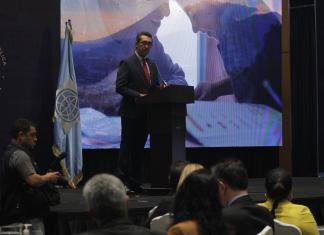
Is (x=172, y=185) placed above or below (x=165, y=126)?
below

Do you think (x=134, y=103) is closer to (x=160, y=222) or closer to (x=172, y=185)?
(x=172, y=185)

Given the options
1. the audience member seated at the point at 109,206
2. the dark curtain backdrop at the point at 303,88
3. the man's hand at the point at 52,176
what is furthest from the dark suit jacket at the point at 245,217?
the dark curtain backdrop at the point at 303,88

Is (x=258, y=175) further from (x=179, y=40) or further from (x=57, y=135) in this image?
(x=57, y=135)

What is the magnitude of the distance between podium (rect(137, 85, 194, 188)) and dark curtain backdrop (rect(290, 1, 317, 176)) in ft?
13.1

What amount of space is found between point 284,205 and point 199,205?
122 centimetres

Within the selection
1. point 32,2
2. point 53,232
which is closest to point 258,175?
point 32,2

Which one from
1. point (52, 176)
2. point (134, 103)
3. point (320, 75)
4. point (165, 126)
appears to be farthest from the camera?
point (320, 75)

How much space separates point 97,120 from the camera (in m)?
6.93

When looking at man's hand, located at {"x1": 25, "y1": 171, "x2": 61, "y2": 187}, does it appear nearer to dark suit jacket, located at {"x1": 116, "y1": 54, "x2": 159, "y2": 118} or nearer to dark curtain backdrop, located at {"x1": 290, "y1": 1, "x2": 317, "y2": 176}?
dark suit jacket, located at {"x1": 116, "y1": 54, "x2": 159, "y2": 118}

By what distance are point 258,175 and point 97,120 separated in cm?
245

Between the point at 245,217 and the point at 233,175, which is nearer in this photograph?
the point at 245,217

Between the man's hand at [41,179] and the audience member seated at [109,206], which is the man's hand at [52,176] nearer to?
the man's hand at [41,179]

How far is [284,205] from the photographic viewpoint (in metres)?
3.32

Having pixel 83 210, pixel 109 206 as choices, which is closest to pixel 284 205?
pixel 109 206
